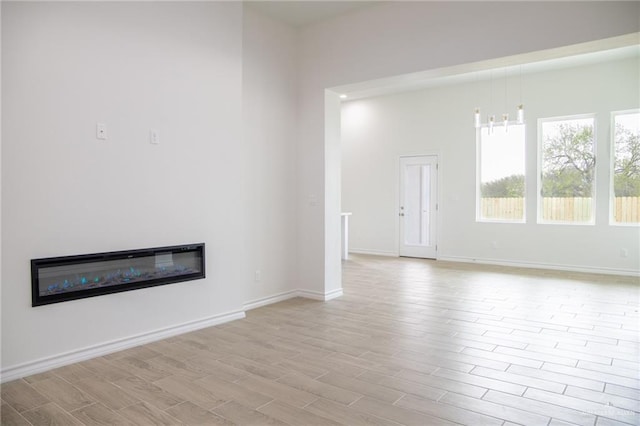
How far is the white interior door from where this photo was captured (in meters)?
8.49

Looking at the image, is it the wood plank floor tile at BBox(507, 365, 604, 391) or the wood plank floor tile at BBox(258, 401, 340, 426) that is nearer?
the wood plank floor tile at BBox(258, 401, 340, 426)

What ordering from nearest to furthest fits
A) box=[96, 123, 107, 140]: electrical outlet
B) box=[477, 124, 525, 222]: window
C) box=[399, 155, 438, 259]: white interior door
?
box=[96, 123, 107, 140]: electrical outlet → box=[477, 124, 525, 222]: window → box=[399, 155, 438, 259]: white interior door

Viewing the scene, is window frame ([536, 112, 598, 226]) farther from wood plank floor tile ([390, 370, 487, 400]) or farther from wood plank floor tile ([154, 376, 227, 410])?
wood plank floor tile ([154, 376, 227, 410])

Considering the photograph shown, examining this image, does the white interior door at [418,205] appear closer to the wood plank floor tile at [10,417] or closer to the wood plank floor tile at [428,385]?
the wood plank floor tile at [428,385]

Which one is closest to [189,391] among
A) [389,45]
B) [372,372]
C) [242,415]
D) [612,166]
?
[242,415]

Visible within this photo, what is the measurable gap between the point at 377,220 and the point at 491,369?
6.22m

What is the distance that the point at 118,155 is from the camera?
3373mm

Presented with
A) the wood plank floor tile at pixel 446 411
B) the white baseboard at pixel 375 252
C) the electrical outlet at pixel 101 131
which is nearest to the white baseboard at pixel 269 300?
the electrical outlet at pixel 101 131

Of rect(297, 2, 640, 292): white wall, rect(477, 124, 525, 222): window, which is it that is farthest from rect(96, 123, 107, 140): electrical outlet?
rect(477, 124, 525, 222): window

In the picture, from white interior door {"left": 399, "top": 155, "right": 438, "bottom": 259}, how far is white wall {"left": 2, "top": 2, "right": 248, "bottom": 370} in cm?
501

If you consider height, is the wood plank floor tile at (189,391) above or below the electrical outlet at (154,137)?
below

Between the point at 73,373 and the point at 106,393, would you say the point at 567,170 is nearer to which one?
the point at 106,393

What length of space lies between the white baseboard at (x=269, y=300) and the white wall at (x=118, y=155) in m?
0.36

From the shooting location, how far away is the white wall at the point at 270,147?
186 inches
